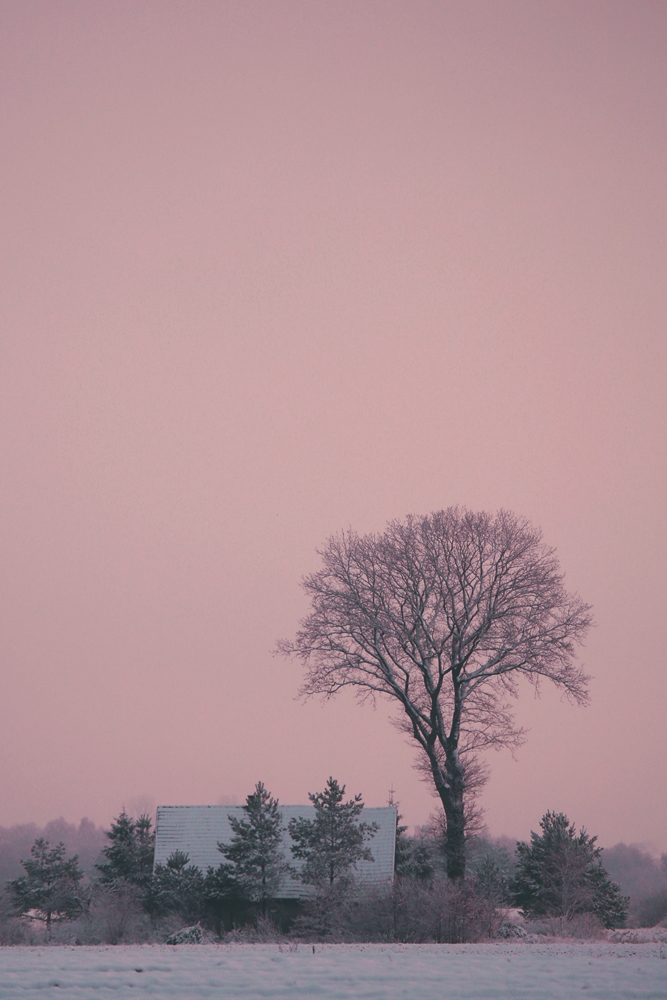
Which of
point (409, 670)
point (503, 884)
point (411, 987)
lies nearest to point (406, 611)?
point (409, 670)

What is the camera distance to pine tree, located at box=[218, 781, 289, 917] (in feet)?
104

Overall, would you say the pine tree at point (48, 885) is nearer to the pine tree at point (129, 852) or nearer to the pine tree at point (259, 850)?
the pine tree at point (129, 852)

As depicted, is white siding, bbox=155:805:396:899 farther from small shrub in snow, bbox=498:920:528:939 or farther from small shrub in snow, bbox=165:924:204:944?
small shrub in snow, bbox=165:924:204:944

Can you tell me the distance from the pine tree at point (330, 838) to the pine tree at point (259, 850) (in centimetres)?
83

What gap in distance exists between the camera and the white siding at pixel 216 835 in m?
33.2

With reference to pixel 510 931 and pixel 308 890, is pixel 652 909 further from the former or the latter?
pixel 510 931

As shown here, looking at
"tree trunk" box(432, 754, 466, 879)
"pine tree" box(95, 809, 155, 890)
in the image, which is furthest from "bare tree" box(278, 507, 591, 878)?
"pine tree" box(95, 809, 155, 890)

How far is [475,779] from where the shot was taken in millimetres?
25906

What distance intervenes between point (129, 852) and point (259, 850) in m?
6.99

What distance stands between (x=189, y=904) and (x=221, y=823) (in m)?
5.74

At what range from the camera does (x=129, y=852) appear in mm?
36375

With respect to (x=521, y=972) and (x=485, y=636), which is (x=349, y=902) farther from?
(x=521, y=972)

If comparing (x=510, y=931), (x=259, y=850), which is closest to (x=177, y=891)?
(x=259, y=850)

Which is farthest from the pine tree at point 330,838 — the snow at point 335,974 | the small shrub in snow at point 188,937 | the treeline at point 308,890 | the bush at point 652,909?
the bush at point 652,909
